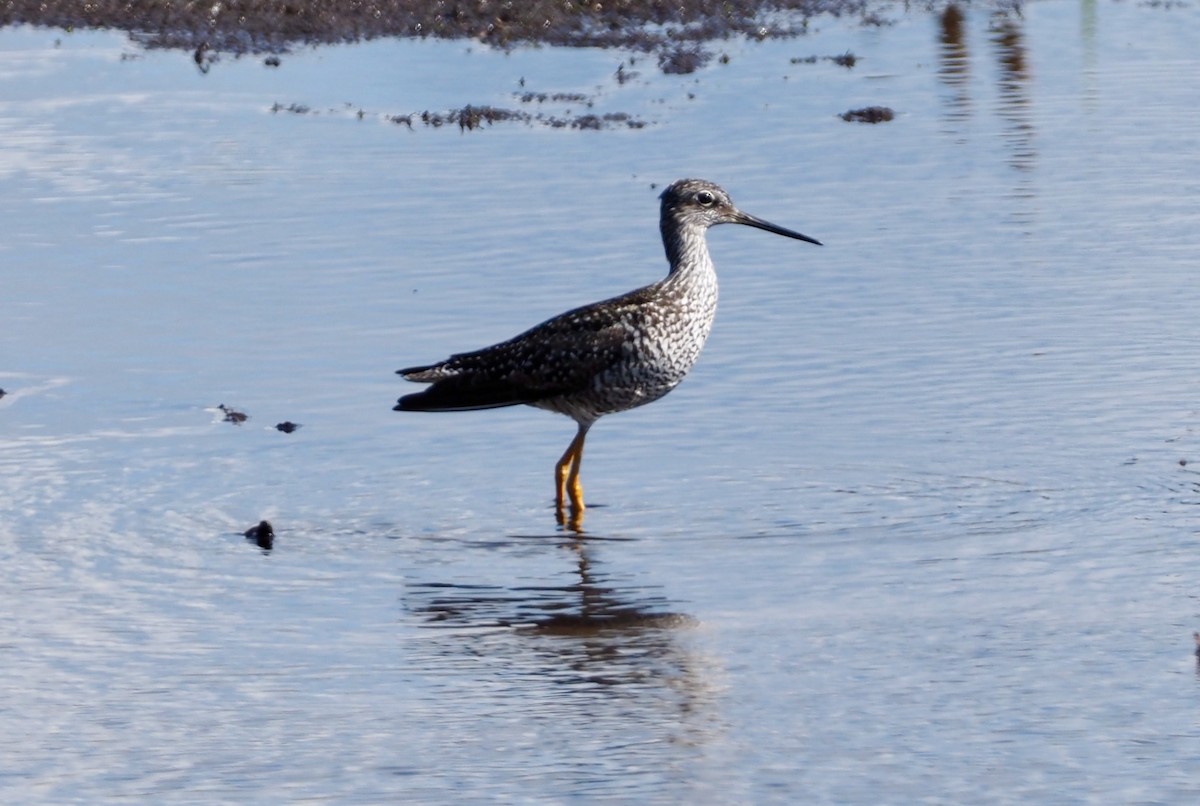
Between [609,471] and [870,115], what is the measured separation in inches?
359

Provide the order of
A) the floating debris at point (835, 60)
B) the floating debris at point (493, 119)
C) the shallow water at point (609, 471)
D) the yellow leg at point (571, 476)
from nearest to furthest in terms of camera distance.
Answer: the shallow water at point (609, 471) < the yellow leg at point (571, 476) < the floating debris at point (493, 119) < the floating debris at point (835, 60)

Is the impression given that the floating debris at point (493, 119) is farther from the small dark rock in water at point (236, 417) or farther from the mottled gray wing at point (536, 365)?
the mottled gray wing at point (536, 365)

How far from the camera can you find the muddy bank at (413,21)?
2352 centimetres

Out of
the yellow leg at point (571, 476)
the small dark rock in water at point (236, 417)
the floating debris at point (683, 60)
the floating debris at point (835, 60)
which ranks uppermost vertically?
the floating debris at point (683, 60)

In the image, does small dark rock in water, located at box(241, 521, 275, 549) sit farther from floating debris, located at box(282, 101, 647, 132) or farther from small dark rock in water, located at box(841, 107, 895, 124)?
small dark rock in water, located at box(841, 107, 895, 124)

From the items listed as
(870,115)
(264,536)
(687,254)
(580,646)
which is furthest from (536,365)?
(870,115)

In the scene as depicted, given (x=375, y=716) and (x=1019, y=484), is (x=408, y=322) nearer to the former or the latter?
(x=1019, y=484)

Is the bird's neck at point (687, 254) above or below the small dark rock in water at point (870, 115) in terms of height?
above

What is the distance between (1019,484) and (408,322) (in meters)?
4.40

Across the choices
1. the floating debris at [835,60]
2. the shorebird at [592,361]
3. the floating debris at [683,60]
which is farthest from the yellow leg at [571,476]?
the floating debris at [835,60]

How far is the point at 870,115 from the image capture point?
739 inches

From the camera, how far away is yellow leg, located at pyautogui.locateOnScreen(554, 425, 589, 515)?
31.9ft

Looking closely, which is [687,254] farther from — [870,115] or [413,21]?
[413,21]

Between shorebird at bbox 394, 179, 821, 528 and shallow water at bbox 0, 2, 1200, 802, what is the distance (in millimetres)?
332
